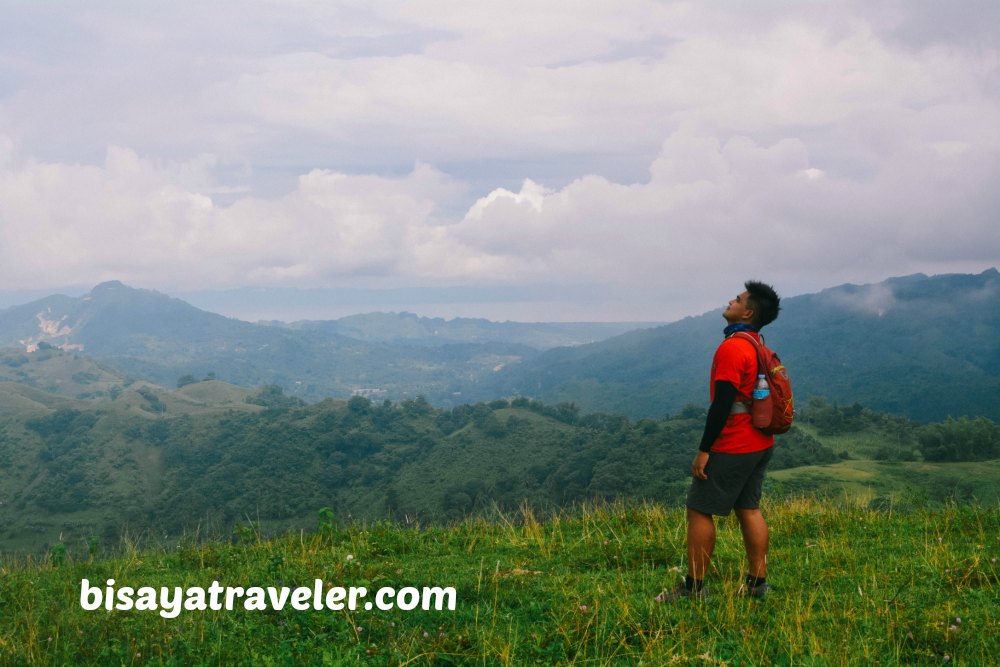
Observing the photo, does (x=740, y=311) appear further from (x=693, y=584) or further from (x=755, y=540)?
(x=693, y=584)

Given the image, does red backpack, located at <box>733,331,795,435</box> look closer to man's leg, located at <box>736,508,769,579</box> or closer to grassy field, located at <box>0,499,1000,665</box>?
man's leg, located at <box>736,508,769,579</box>

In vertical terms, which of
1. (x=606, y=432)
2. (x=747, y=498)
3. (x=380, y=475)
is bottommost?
(x=380, y=475)

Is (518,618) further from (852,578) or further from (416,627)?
(852,578)

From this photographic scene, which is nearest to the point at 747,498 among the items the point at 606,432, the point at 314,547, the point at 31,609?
the point at 314,547

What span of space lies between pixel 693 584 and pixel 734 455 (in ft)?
3.60

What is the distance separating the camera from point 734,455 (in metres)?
5.41

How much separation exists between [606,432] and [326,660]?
129m

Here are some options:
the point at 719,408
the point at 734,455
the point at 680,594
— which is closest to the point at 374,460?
the point at 680,594

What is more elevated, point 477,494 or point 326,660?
point 326,660

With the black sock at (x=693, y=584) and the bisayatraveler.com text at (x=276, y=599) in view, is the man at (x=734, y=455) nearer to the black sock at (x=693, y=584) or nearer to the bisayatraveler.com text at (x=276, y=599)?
the black sock at (x=693, y=584)

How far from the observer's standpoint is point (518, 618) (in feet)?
17.5

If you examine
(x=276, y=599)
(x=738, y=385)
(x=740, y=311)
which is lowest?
(x=276, y=599)

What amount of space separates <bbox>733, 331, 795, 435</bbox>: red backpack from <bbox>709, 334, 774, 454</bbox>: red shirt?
0.18 ft

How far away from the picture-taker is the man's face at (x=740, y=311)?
561 centimetres
